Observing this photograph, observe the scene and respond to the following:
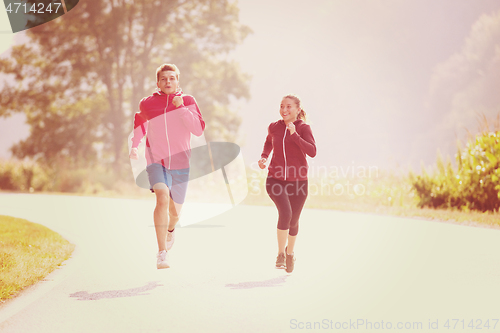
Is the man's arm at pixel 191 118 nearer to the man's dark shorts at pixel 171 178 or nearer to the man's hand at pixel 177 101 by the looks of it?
the man's hand at pixel 177 101

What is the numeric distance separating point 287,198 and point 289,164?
40cm

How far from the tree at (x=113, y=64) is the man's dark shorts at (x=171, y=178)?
2458 centimetres

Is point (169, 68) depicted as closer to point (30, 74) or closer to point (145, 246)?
point (145, 246)

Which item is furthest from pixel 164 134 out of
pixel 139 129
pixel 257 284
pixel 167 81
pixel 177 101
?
pixel 257 284

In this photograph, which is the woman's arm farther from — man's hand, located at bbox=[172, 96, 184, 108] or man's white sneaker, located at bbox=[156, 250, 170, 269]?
man's white sneaker, located at bbox=[156, 250, 170, 269]

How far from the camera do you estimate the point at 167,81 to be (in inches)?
258

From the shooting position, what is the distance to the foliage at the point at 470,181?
43.7 feet

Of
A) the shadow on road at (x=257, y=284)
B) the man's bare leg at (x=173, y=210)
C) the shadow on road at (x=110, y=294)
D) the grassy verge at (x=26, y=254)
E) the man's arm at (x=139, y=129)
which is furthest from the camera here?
the man's bare leg at (x=173, y=210)

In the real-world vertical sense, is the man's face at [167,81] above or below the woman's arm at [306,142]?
above

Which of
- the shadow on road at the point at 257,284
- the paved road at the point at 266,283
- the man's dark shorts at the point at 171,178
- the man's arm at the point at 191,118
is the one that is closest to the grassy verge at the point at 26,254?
the paved road at the point at 266,283

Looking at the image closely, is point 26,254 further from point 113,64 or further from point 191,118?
point 113,64

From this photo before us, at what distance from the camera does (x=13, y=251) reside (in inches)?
313

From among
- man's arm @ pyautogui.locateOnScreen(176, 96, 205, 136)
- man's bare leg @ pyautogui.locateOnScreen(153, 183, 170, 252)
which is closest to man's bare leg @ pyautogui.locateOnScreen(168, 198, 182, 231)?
man's bare leg @ pyautogui.locateOnScreen(153, 183, 170, 252)

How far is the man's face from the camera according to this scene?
655 cm
